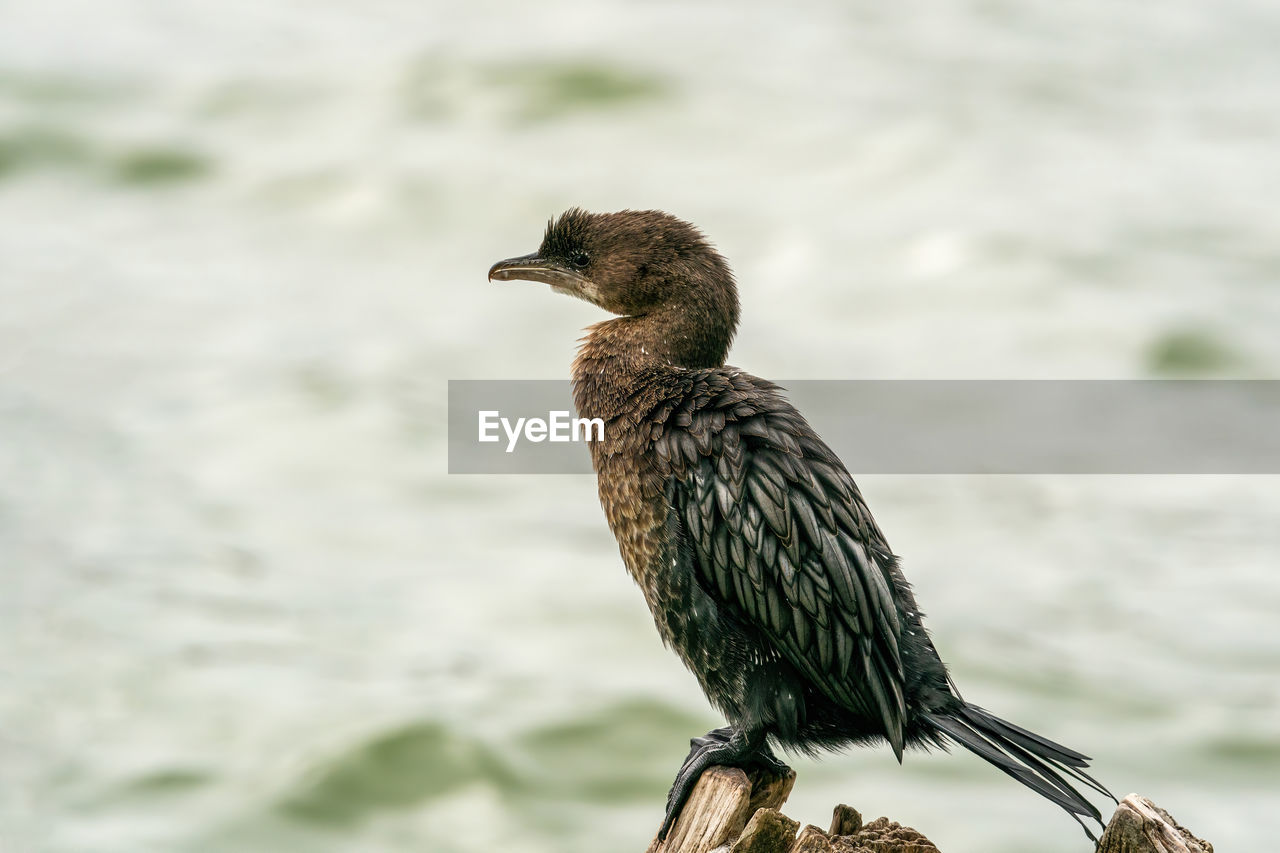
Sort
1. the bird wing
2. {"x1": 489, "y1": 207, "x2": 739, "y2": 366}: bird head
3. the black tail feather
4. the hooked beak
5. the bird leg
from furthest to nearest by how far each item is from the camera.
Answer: the hooked beak
{"x1": 489, "y1": 207, "x2": 739, "y2": 366}: bird head
the bird leg
the bird wing
the black tail feather

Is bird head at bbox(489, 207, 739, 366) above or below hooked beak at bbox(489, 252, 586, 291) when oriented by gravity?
below

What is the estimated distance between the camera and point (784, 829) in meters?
5.14

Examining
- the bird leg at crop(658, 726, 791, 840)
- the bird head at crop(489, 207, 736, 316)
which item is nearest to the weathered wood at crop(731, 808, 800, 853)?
the bird leg at crop(658, 726, 791, 840)

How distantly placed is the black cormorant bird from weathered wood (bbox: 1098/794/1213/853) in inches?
19.6

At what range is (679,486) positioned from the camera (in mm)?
5758

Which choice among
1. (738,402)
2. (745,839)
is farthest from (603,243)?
(745,839)

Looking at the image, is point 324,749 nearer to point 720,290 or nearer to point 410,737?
point 410,737

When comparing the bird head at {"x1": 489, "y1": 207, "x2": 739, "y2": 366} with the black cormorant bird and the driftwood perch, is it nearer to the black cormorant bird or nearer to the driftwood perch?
the black cormorant bird

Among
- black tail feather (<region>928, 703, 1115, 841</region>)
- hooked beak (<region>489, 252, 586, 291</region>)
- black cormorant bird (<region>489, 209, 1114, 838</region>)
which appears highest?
hooked beak (<region>489, 252, 586, 291</region>)

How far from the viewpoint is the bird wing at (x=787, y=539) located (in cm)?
554

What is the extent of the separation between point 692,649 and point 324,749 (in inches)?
313

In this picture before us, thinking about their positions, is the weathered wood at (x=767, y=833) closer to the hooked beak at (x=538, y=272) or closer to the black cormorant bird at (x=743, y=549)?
the black cormorant bird at (x=743, y=549)

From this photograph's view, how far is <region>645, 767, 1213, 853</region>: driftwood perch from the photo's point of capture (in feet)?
15.8

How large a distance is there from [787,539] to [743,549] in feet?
0.55
